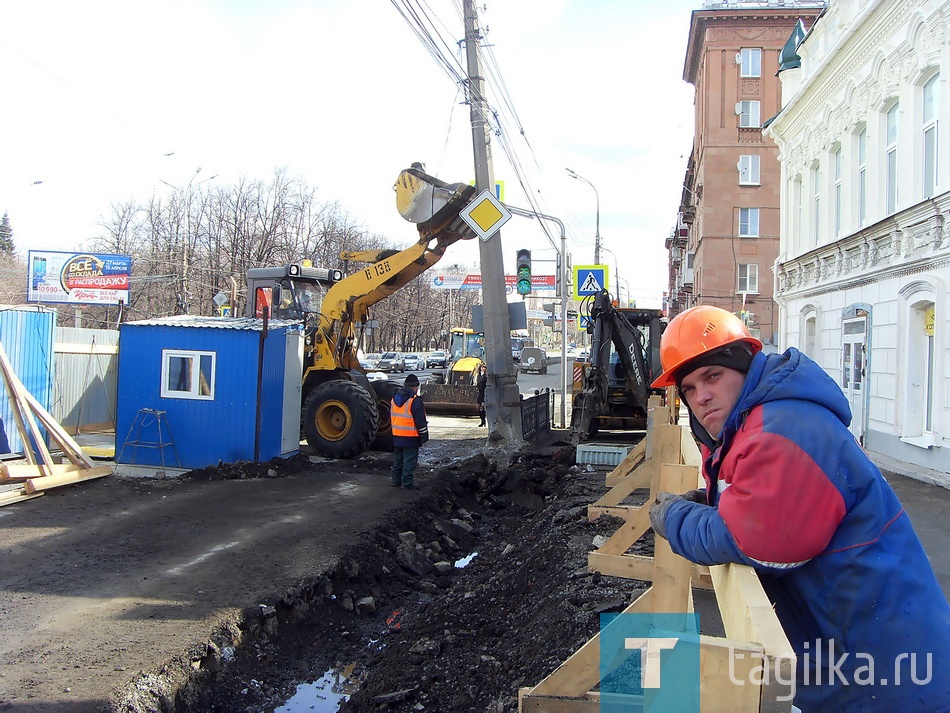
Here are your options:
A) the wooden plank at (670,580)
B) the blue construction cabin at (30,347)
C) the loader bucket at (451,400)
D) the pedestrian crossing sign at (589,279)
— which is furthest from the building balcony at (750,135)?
the wooden plank at (670,580)

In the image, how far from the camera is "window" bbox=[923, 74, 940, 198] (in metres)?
11.1

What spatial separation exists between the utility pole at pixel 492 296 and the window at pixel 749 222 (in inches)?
995

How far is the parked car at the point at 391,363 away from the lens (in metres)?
45.2

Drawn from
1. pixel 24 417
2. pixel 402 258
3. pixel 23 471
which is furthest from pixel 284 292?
pixel 23 471

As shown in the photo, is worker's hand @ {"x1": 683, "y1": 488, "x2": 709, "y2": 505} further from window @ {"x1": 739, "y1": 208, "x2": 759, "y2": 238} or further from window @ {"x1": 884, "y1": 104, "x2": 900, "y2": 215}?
window @ {"x1": 739, "y1": 208, "x2": 759, "y2": 238}

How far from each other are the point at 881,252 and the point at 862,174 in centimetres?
249

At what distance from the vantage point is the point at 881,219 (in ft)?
42.0

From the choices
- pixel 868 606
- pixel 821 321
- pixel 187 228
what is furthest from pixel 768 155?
pixel 868 606

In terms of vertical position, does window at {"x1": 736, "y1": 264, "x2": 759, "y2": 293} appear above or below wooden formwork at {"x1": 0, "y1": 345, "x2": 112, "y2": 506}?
above

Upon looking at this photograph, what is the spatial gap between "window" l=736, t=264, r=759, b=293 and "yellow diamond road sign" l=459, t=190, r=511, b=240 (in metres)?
26.4

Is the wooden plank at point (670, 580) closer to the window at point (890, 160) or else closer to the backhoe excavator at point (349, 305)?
the backhoe excavator at point (349, 305)

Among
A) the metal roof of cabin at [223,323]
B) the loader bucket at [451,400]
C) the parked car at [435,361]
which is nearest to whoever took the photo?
the metal roof of cabin at [223,323]

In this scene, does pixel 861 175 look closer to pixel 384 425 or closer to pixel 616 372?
pixel 616 372

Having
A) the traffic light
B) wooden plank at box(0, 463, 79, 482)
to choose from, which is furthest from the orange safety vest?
the traffic light
